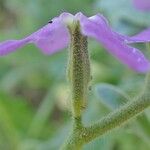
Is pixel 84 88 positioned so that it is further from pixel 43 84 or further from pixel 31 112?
pixel 43 84

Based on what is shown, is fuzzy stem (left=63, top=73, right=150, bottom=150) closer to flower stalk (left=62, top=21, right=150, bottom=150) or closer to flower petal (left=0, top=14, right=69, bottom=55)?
flower stalk (left=62, top=21, right=150, bottom=150)

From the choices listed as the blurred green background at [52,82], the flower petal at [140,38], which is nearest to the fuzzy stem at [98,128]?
the flower petal at [140,38]

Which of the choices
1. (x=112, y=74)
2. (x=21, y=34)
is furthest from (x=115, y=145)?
(x=21, y=34)

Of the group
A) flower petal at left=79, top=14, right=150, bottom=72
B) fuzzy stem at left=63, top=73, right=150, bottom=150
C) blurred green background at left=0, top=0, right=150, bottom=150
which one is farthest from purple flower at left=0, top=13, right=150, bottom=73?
blurred green background at left=0, top=0, right=150, bottom=150

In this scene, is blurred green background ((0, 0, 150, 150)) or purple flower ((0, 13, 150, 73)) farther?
blurred green background ((0, 0, 150, 150))

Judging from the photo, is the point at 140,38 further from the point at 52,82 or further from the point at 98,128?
the point at 52,82

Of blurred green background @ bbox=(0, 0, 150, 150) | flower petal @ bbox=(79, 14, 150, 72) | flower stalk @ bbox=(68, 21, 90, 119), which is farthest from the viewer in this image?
blurred green background @ bbox=(0, 0, 150, 150)

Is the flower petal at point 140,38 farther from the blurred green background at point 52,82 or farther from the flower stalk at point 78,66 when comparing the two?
the blurred green background at point 52,82

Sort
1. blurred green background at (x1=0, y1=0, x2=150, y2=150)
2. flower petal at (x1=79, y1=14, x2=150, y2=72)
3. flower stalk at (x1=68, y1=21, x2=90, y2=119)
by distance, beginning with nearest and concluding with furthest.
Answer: flower petal at (x1=79, y1=14, x2=150, y2=72) → flower stalk at (x1=68, y1=21, x2=90, y2=119) → blurred green background at (x1=0, y1=0, x2=150, y2=150)
